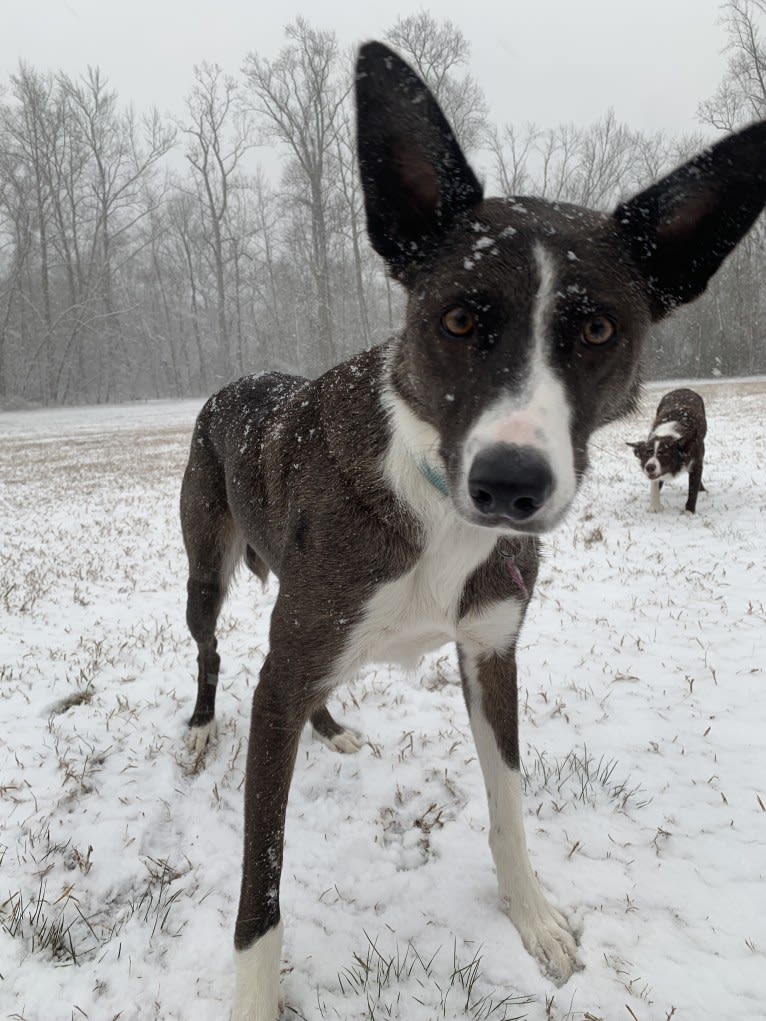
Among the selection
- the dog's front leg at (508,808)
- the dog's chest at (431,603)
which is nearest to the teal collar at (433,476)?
the dog's chest at (431,603)

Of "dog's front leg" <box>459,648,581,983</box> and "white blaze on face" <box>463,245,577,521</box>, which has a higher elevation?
"white blaze on face" <box>463,245,577,521</box>

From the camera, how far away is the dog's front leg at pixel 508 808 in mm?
2050

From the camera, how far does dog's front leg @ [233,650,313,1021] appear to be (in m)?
1.90

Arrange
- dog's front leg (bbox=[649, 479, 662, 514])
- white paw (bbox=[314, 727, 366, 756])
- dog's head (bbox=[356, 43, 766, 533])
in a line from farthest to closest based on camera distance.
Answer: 1. dog's front leg (bbox=[649, 479, 662, 514])
2. white paw (bbox=[314, 727, 366, 756])
3. dog's head (bbox=[356, 43, 766, 533])

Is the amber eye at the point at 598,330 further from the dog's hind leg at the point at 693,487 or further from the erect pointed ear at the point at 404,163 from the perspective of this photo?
the dog's hind leg at the point at 693,487

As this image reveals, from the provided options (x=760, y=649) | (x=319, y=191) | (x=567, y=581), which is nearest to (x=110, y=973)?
(x=760, y=649)

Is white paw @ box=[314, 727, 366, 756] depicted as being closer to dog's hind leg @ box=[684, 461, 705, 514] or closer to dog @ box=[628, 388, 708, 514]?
dog @ box=[628, 388, 708, 514]

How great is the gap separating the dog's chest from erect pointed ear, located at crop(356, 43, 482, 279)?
0.91 meters

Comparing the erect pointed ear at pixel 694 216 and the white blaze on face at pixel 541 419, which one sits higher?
the erect pointed ear at pixel 694 216

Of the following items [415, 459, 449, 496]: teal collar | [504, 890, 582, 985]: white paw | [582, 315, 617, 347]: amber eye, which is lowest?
[504, 890, 582, 985]: white paw

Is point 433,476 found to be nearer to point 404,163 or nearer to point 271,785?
point 404,163

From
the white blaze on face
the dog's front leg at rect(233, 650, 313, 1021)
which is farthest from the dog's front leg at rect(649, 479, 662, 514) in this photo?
the dog's front leg at rect(233, 650, 313, 1021)

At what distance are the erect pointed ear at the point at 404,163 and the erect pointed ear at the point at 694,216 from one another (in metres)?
0.55

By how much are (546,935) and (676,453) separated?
6.34 metres
